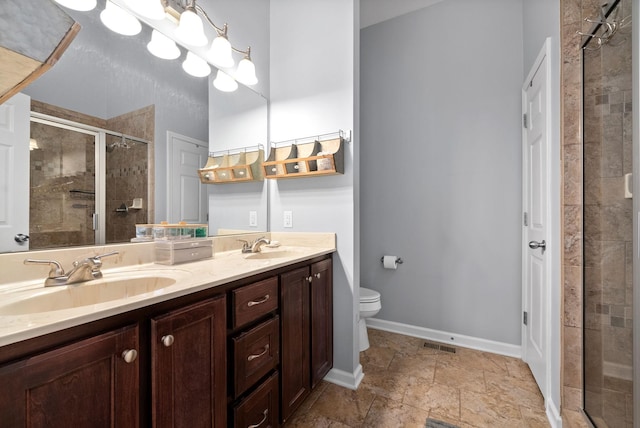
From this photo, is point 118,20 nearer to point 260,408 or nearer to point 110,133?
point 110,133

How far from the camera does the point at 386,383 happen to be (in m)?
1.80

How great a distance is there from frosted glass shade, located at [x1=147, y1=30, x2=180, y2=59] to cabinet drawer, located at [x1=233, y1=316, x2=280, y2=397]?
1444 mm

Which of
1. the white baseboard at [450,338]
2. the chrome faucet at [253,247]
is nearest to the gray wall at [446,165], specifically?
the white baseboard at [450,338]

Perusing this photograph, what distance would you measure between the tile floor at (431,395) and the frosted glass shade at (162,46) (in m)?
2.04

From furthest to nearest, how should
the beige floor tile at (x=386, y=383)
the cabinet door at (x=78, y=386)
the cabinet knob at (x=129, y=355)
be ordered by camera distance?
the beige floor tile at (x=386, y=383)
the cabinet knob at (x=129, y=355)
the cabinet door at (x=78, y=386)

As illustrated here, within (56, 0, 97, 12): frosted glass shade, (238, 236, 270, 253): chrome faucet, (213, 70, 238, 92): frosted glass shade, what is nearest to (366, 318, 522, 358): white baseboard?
(238, 236, 270, 253): chrome faucet

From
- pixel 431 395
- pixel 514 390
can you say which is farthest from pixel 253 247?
pixel 514 390

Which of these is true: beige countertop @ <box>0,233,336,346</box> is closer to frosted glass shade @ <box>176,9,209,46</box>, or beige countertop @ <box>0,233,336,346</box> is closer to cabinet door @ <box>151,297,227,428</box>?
cabinet door @ <box>151,297,227,428</box>

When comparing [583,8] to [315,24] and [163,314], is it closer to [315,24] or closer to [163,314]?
[315,24]

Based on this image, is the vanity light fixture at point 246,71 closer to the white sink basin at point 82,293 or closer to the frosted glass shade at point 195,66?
the frosted glass shade at point 195,66

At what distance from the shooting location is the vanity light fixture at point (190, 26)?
1.35m

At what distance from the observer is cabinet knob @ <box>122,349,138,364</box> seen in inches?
28.3

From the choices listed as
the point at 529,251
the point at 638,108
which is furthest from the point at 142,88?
the point at 529,251

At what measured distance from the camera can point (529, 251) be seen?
1.93 meters
